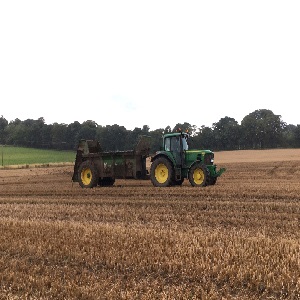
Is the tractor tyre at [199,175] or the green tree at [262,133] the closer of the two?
the tractor tyre at [199,175]

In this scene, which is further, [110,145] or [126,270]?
[110,145]

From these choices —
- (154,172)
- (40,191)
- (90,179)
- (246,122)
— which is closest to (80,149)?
(90,179)

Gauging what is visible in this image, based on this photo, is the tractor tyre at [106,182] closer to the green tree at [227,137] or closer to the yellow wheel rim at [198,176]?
the yellow wheel rim at [198,176]

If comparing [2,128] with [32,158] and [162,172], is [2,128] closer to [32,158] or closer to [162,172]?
[32,158]

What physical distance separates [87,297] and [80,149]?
38.8 ft

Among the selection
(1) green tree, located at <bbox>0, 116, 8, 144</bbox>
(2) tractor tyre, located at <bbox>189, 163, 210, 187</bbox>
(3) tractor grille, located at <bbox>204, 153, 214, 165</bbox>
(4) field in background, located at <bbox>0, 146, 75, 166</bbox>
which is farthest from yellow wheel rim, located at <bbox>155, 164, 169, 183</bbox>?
(1) green tree, located at <bbox>0, 116, 8, 144</bbox>

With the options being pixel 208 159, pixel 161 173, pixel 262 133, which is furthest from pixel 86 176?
pixel 262 133

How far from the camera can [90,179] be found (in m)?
14.7

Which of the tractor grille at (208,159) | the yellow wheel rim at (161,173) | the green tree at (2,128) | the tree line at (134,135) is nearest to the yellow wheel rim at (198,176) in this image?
the tractor grille at (208,159)

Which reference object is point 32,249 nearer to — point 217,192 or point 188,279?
point 188,279

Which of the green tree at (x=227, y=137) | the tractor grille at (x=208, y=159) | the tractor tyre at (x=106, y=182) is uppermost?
the green tree at (x=227, y=137)

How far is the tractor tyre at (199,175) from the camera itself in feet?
41.7

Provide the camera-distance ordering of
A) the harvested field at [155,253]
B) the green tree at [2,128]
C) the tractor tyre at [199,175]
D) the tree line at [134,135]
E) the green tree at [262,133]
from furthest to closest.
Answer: the green tree at [2,128] < the green tree at [262,133] < the tree line at [134,135] < the tractor tyre at [199,175] < the harvested field at [155,253]

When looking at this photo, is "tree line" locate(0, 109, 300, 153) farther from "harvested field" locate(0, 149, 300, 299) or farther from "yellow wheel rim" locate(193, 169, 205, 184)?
"harvested field" locate(0, 149, 300, 299)
